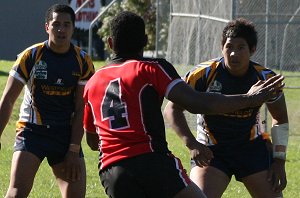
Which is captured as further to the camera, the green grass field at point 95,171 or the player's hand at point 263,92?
the green grass field at point 95,171

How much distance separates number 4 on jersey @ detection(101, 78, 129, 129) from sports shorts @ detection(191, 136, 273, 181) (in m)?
1.58

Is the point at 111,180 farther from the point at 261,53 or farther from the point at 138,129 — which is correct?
the point at 261,53

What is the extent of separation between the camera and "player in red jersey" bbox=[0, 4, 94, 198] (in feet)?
24.2

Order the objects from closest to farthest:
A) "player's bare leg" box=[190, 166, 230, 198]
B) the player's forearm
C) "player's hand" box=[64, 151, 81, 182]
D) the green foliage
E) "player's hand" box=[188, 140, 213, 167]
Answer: "player's hand" box=[188, 140, 213, 167] < the player's forearm < "player's bare leg" box=[190, 166, 230, 198] < "player's hand" box=[64, 151, 81, 182] < the green foliage

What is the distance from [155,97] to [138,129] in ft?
0.71

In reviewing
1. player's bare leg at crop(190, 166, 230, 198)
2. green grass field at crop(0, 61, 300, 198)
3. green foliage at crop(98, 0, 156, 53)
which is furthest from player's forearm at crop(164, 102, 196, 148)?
green foliage at crop(98, 0, 156, 53)

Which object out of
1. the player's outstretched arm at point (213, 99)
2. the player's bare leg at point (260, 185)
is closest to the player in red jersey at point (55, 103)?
the player's bare leg at point (260, 185)

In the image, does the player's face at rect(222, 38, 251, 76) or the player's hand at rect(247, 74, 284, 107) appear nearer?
the player's hand at rect(247, 74, 284, 107)

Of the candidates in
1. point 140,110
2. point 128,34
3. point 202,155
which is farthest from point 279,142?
point 128,34

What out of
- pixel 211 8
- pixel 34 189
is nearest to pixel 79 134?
pixel 34 189

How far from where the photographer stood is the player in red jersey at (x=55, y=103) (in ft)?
24.2

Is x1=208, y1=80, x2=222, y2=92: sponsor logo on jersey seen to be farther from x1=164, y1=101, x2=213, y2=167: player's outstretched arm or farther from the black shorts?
the black shorts

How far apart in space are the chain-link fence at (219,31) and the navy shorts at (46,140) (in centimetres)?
813

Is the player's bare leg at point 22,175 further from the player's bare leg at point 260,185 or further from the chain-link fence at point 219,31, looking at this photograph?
the chain-link fence at point 219,31
